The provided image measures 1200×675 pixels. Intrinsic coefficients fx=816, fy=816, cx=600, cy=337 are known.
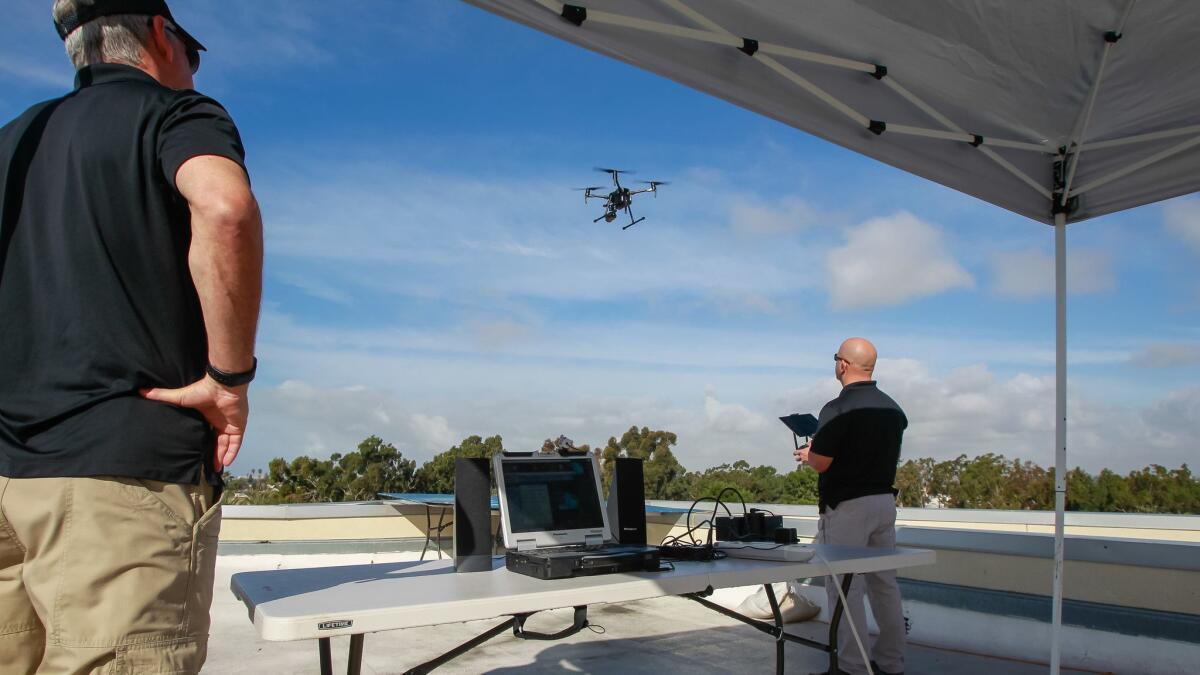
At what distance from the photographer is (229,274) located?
1305 mm

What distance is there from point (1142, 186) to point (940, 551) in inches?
80.4

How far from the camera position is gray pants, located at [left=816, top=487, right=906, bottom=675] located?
354 cm

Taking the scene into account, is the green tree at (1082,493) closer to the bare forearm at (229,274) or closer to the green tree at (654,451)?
the green tree at (654,451)

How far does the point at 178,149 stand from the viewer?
1.32 m

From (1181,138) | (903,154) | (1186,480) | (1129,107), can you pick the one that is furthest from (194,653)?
(1186,480)

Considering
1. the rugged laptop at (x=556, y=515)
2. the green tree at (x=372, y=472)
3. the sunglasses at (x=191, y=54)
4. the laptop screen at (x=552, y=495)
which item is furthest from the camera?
the green tree at (x=372, y=472)

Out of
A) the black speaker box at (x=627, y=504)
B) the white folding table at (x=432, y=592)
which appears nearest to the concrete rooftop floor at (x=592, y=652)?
the black speaker box at (x=627, y=504)

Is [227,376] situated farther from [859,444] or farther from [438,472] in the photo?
[438,472]

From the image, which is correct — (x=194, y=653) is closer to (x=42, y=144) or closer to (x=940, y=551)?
Answer: (x=42, y=144)

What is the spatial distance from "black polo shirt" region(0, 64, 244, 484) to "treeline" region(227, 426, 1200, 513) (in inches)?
317

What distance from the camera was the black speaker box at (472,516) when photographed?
7.77 ft

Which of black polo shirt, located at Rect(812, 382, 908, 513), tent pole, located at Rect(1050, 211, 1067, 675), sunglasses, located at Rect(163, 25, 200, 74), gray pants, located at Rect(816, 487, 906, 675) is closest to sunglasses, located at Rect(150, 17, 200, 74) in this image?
sunglasses, located at Rect(163, 25, 200, 74)

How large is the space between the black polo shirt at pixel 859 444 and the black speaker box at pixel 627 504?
117 centimetres

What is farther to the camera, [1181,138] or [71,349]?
[1181,138]
